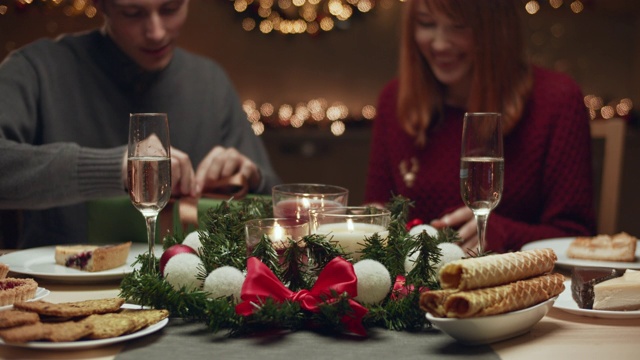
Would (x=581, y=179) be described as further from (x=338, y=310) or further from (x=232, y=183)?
(x=338, y=310)

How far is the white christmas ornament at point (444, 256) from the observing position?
104 cm

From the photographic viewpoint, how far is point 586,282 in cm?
104

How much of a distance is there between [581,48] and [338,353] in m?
4.20

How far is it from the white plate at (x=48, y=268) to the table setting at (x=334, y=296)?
0.09 metres

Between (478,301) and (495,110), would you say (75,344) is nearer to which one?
(478,301)

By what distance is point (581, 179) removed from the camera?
2068 millimetres

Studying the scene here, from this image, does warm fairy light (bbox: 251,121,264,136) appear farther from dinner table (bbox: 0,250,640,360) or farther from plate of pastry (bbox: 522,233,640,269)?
dinner table (bbox: 0,250,640,360)

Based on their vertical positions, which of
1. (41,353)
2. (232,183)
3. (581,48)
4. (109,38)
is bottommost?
(41,353)

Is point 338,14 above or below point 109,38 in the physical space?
above

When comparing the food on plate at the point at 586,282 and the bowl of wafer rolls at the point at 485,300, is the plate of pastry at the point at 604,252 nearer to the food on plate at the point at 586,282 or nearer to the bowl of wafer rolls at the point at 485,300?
the food on plate at the point at 586,282

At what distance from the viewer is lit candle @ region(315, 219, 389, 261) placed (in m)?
1.03

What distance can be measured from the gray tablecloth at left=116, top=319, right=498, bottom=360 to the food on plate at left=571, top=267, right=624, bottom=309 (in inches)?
9.6

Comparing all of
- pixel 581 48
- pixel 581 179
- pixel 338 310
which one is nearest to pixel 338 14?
pixel 581 48

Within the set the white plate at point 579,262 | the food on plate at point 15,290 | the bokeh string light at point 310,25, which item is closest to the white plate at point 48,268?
the food on plate at point 15,290
